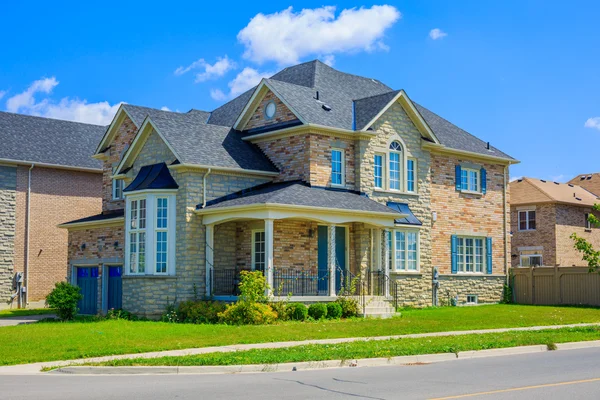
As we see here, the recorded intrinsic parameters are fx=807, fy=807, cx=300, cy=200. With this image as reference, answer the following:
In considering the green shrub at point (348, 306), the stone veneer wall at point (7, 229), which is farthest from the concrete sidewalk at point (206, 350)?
the stone veneer wall at point (7, 229)

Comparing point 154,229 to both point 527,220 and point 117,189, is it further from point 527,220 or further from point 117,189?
point 527,220

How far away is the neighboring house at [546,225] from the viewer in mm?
48125

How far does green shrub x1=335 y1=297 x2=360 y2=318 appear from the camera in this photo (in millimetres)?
27125

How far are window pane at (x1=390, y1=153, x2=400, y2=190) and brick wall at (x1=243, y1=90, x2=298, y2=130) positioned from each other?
4676 mm

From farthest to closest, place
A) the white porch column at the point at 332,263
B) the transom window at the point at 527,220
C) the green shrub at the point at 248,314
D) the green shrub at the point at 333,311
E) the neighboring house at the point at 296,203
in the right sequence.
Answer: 1. the transom window at the point at 527,220
2. the neighboring house at the point at 296,203
3. the white porch column at the point at 332,263
4. the green shrub at the point at 333,311
5. the green shrub at the point at 248,314

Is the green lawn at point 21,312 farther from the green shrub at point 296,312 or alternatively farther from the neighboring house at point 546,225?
the neighboring house at point 546,225

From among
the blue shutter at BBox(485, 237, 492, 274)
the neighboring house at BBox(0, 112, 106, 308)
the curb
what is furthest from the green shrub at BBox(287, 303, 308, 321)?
the neighboring house at BBox(0, 112, 106, 308)

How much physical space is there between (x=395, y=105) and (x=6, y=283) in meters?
20.0

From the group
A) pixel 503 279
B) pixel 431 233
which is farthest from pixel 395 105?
pixel 503 279

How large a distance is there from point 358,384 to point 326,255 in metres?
16.6

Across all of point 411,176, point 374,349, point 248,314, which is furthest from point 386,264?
point 374,349

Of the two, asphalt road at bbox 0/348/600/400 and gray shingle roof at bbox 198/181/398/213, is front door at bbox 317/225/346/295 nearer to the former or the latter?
gray shingle roof at bbox 198/181/398/213

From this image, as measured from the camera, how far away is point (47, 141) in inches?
1607

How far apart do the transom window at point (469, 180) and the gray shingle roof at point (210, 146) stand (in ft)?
31.9
